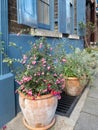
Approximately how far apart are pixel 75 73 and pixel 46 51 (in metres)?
1.21

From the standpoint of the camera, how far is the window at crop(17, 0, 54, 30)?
2935 mm

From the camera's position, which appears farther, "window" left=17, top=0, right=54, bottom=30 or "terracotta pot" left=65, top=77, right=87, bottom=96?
"terracotta pot" left=65, top=77, right=87, bottom=96

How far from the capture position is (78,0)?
721 cm

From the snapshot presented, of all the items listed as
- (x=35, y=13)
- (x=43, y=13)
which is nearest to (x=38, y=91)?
(x=35, y=13)

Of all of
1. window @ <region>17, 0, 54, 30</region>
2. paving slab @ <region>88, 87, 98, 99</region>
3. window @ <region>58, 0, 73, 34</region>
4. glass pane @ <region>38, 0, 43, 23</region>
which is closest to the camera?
window @ <region>17, 0, 54, 30</region>

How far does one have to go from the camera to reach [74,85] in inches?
147

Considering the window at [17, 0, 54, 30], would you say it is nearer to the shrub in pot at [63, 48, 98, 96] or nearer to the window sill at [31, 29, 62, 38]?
the window sill at [31, 29, 62, 38]

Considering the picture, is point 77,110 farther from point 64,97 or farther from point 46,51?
point 46,51

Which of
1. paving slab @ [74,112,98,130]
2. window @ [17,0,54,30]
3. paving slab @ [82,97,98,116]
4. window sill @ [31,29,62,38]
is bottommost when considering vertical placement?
paving slab @ [74,112,98,130]

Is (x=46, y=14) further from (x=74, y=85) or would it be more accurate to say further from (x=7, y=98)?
(x=7, y=98)

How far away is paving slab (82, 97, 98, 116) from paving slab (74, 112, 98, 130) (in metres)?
0.14

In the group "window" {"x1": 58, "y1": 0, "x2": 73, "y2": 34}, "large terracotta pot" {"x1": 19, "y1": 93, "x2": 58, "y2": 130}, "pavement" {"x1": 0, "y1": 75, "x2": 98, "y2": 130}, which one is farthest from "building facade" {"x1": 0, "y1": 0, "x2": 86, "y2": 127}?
"window" {"x1": 58, "y1": 0, "x2": 73, "y2": 34}

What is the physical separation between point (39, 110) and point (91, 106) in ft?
4.43

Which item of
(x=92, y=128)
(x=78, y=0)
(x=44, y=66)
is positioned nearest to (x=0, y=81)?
(x=44, y=66)
